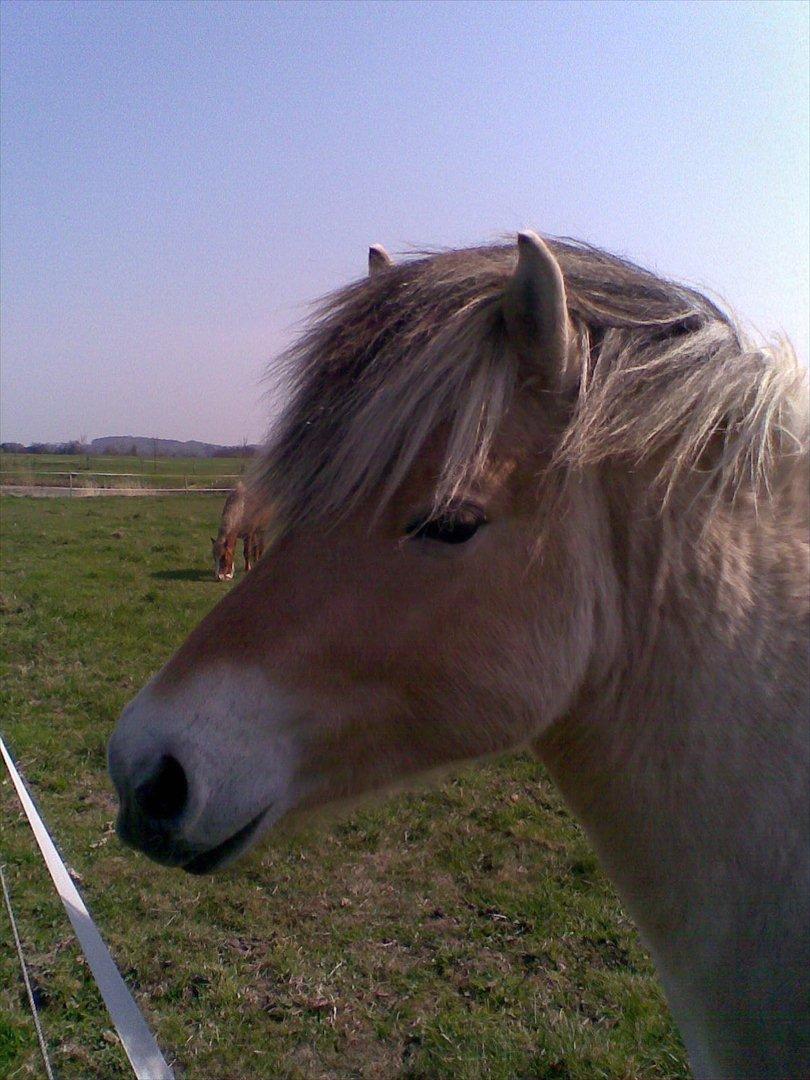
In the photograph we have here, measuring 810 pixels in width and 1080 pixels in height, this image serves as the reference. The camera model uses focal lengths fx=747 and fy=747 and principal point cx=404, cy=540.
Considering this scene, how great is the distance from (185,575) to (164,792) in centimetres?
1370

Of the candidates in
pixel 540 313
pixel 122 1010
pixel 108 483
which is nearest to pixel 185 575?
pixel 122 1010

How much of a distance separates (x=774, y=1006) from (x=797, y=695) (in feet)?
1.91

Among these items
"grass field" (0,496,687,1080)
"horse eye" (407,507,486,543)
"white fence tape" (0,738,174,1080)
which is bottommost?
"grass field" (0,496,687,1080)

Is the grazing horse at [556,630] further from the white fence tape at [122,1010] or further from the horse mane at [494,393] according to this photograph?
the white fence tape at [122,1010]

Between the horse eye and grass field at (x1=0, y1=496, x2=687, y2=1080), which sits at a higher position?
the horse eye

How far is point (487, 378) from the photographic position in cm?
154

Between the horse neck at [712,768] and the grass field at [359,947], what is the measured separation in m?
0.82

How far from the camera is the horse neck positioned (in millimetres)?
1415

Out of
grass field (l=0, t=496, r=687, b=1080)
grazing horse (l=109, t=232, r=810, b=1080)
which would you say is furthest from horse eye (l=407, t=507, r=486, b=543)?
grass field (l=0, t=496, r=687, b=1080)

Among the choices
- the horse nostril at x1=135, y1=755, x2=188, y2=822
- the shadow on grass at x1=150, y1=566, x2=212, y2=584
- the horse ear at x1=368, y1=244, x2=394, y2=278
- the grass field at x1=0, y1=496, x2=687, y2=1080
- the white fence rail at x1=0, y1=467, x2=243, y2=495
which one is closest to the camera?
the horse nostril at x1=135, y1=755, x2=188, y2=822

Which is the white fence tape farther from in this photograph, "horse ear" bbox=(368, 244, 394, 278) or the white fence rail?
the white fence rail

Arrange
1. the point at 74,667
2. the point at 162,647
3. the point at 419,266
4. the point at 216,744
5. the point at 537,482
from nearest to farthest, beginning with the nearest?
the point at 216,744 < the point at 537,482 < the point at 419,266 < the point at 74,667 < the point at 162,647

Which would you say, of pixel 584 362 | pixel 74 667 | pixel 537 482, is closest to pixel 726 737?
pixel 537 482

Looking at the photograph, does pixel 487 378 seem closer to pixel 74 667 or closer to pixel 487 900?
pixel 487 900
